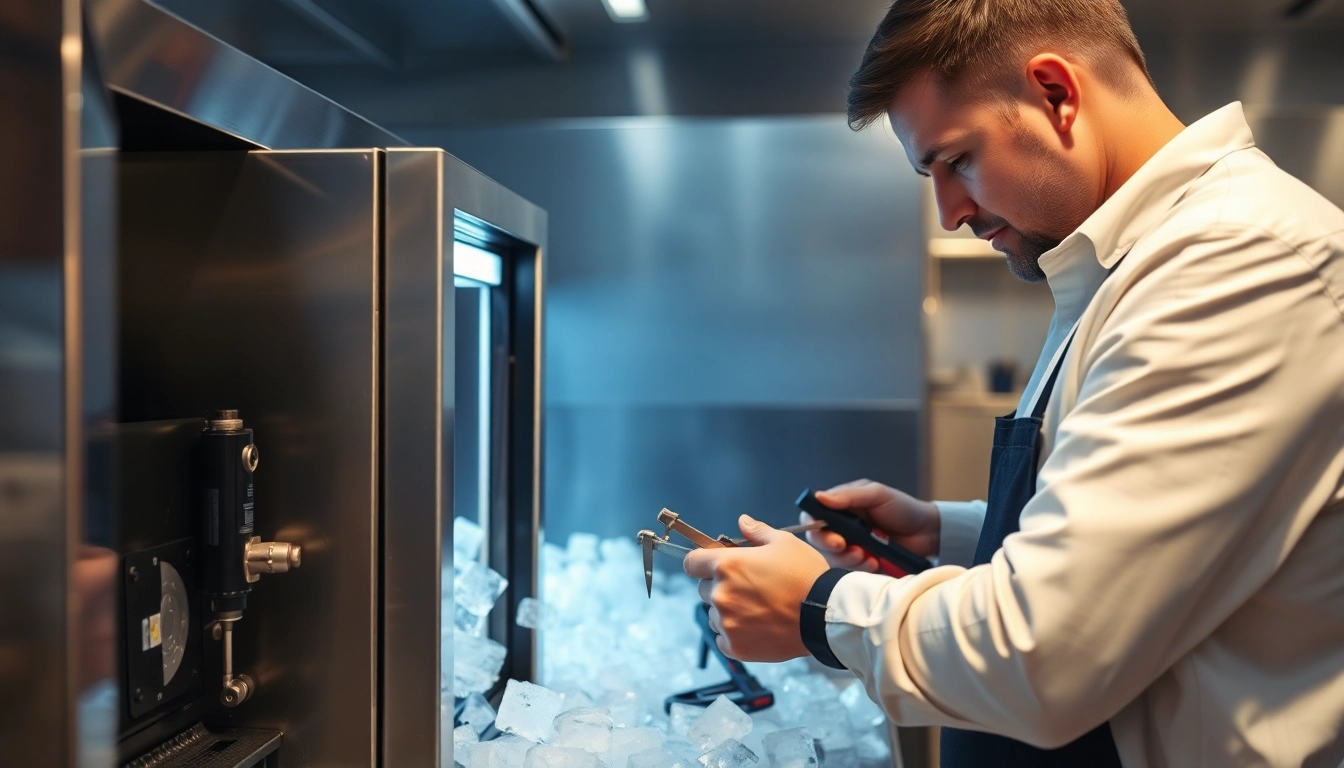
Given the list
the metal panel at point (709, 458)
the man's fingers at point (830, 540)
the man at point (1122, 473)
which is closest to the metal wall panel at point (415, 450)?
the man at point (1122, 473)

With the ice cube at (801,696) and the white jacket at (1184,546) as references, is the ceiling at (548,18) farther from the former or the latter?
the white jacket at (1184,546)

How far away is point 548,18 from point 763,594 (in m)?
2.20

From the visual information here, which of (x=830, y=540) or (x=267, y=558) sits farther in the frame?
(x=830, y=540)

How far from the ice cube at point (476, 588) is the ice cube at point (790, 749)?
19.1 inches

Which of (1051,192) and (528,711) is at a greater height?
(1051,192)

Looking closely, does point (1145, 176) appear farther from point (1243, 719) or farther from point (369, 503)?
point (369, 503)

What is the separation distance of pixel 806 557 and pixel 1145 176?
557mm

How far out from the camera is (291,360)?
1113 millimetres

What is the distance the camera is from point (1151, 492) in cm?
83

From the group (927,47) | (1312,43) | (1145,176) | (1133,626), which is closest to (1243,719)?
(1133,626)

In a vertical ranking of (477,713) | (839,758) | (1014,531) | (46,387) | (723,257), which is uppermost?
(723,257)

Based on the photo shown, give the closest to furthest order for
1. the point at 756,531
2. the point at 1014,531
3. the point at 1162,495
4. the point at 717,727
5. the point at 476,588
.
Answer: the point at 1162,495 < the point at 1014,531 < the point at 756,531 < the point at 717,727 < the point at 476,588

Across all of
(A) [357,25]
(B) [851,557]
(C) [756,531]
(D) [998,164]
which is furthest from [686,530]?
(A) [357,25]

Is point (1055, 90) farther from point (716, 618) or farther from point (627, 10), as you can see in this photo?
point (627, 10)
